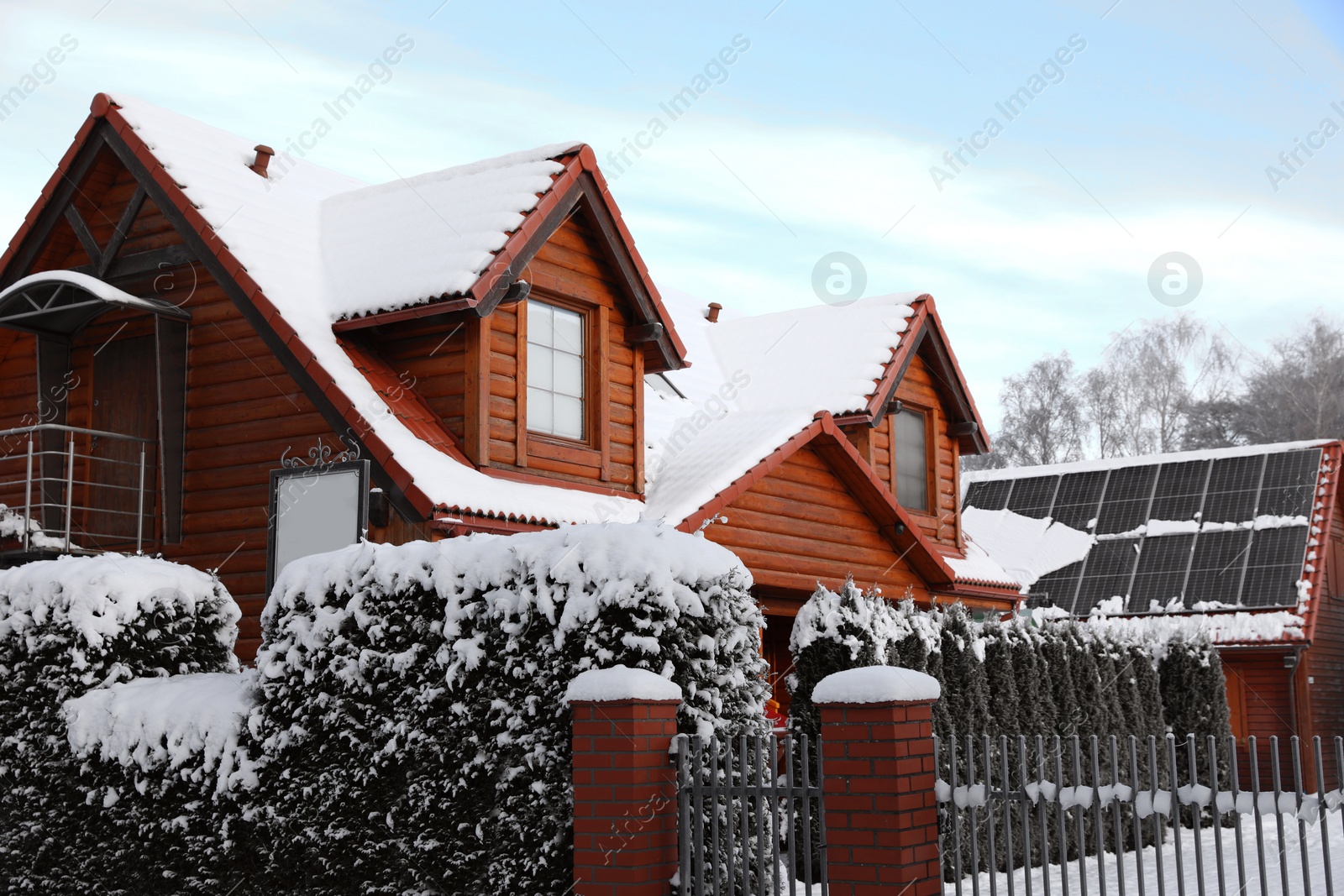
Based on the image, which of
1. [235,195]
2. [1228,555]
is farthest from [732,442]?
[1228,555]

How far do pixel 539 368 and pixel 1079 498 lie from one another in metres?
19.3

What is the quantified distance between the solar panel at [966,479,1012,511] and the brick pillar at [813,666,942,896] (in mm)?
25170

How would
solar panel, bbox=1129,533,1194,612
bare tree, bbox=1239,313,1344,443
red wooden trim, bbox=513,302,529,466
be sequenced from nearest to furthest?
red wooden trim, bbox=513,302,529,466 → solar panel, bbox=1129,533,1194,612 → bare tree, bbox=1239,313,1344,443

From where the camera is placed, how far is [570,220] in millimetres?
14219

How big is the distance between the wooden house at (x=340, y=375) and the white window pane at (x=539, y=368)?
0.8 inches

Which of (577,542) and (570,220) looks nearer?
(577,542)

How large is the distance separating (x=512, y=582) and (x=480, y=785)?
3.74ft

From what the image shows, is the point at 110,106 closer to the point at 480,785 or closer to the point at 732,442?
the point at 732,442

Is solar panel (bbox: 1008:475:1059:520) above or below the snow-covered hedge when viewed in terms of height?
above

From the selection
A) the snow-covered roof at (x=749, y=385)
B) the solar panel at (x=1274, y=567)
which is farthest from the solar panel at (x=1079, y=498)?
the snow-covered roof at (x=749, y=385)

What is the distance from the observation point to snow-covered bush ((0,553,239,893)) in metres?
9.01

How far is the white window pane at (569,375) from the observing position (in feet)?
45.5

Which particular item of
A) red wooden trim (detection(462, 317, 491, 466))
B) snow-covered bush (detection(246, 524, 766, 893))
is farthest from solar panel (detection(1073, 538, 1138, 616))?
snow-covered bush (detection(246, 524, 766, 893))

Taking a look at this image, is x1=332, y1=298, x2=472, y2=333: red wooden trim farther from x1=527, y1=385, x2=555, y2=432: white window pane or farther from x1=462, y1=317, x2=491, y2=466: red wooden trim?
x1=527, y1=385, x2=555, y2=432: white window pane
